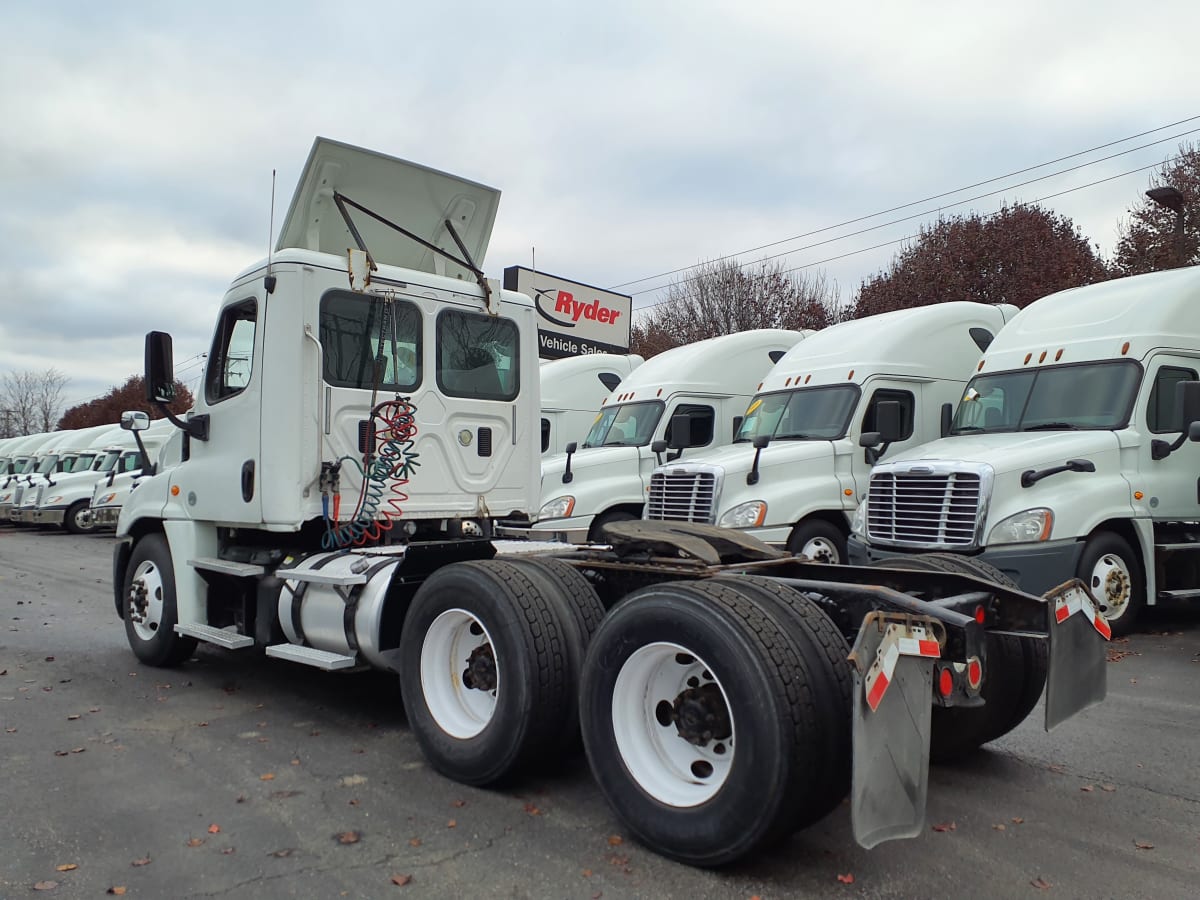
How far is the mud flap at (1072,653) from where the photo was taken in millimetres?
3777

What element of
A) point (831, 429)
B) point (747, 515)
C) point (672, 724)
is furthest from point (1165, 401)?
point (672, 724)

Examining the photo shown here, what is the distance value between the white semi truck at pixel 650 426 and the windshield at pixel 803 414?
101 centimetres

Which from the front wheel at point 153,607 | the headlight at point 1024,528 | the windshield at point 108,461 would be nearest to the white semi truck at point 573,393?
the headlight at point 1024,528

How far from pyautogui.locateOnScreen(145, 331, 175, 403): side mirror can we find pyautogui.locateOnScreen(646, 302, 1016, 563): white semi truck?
245 inches

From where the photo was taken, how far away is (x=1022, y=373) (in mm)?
9891

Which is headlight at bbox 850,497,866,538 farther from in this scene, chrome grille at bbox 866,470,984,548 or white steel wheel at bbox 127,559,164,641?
white steel wheel at bbox 127,559,164,641

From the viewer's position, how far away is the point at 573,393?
17.1m

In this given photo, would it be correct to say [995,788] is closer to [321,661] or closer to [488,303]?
[321,661]

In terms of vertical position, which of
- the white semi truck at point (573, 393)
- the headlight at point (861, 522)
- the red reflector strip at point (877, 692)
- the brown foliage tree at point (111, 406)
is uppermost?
the brown foliage tree at point (111, 406)

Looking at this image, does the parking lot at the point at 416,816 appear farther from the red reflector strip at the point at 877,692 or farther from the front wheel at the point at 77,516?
the front wheel at the point at 77,516

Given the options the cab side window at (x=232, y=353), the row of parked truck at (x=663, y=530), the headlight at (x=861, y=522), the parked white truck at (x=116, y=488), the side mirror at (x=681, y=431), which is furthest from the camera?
the parked white truck at (x=116, y=488)

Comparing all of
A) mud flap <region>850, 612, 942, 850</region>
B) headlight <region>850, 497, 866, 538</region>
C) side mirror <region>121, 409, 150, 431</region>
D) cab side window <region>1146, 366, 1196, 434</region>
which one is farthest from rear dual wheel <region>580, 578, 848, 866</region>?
cab side window <region>1146, 366, 1196, 434</region>

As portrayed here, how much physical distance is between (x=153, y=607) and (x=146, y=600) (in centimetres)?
10

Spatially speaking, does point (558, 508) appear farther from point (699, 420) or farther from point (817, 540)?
point (817, 540)
